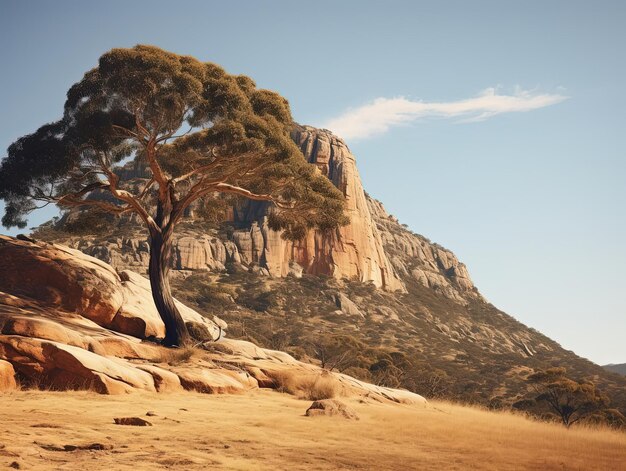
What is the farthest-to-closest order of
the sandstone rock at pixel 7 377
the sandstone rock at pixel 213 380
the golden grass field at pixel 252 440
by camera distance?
the sandstone rock at pixel 213 380 → the sandstone rock at pixel 7 377 → the golden grass field at pixel 252 440

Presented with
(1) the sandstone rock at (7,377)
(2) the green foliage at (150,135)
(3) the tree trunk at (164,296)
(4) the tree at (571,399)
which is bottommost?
(4) the tree at (571,399)

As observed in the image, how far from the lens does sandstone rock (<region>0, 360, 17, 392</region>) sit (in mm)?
14469

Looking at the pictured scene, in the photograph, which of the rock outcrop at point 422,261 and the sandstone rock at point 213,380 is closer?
the sandstone rock at point 213,380

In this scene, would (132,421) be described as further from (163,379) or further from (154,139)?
(154,139)

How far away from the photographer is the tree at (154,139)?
22.8m

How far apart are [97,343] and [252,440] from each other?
10225mm

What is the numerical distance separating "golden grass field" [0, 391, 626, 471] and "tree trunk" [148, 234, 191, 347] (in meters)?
6.97

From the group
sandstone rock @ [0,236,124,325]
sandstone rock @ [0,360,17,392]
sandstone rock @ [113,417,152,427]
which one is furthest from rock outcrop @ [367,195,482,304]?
sandstone rock @ [113,417,152,427]

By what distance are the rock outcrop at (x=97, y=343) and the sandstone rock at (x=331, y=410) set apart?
479 cm

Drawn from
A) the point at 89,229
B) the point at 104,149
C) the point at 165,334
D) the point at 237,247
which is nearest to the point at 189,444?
the point at 165,334

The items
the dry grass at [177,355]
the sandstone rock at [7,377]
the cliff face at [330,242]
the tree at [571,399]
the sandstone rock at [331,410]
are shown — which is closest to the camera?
the sandstone rock at [331,410]

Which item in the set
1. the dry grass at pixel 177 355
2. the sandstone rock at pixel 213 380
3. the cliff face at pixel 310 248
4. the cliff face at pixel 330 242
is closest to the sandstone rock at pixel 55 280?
the dry grass at pixel 177 355

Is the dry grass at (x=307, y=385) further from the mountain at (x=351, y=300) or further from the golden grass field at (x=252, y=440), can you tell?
the mountain at (x=351, y=300)

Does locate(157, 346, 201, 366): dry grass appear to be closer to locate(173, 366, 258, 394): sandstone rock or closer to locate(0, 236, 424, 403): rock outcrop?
locate(0, 236, 424, 403): rock outcrop
